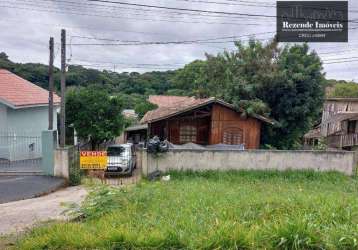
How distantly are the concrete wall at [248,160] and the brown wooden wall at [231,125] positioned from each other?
17.1 ft

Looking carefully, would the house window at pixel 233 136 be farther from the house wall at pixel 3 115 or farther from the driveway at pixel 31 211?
the house wall at pixel 3 115

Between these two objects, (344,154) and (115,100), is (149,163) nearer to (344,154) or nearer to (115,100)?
(115,100)

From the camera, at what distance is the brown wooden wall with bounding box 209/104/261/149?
19591mm

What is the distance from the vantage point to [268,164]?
47.9 ft

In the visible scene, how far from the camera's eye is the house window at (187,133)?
20.2 meters

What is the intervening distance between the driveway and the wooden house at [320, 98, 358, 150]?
26.8m

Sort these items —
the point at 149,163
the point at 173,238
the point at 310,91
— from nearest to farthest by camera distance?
the point at 173,238, the point at 149,163, the point at 310,91

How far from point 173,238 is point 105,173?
11846 millimetres

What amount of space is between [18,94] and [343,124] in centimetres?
2730

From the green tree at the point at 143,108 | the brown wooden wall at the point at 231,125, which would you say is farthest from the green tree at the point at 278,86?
the green tree at the point at 143,108

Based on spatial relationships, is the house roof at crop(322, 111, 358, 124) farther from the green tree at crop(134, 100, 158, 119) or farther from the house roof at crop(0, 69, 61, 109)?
the house roof at crop(0, 69, 61, 109)

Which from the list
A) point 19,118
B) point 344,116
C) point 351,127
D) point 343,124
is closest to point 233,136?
point 19,118

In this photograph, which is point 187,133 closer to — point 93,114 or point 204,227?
point 93,114

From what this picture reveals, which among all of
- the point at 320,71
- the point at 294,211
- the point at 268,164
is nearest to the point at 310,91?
the point at 320,71
